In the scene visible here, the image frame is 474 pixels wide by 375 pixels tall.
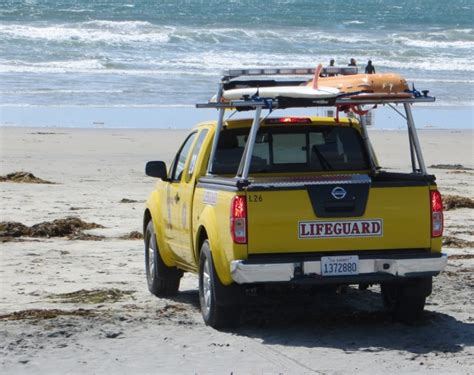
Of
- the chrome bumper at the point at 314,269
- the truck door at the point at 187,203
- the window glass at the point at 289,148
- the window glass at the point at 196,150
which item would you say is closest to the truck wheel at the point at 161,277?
the truck door at the point at 187,203

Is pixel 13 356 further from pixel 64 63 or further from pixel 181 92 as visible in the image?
pixel 64 63

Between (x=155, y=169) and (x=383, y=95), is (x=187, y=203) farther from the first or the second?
(x=383, y=95)

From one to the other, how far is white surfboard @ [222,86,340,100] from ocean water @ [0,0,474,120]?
982 inches

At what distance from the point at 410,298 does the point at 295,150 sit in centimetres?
154

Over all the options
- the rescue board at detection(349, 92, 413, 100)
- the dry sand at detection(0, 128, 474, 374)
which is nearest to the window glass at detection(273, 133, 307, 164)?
the rescue board at detection(349, 92, 413, 100)

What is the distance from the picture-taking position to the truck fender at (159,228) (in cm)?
1121

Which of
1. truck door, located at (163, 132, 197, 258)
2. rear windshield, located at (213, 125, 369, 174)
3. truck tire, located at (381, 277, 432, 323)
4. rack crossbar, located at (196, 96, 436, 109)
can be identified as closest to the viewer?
rack crossbar, located at (196, 96, 436, 109)

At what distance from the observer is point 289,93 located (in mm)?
9375

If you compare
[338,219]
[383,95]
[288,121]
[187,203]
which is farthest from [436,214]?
[187,203]

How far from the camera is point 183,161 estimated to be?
36.1 ft

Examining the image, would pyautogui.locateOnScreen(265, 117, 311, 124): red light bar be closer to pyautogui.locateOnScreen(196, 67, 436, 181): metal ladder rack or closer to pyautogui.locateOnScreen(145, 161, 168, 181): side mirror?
pyautogui.locateOnScreen(196, 67, 436, 181): metal ladder rack

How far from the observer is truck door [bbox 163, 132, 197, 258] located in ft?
35.3

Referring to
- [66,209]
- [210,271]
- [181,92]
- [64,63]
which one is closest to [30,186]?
[66,209]

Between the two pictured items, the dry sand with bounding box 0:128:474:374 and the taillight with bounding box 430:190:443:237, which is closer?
the dry sand with bounding box 0:128:474:374
